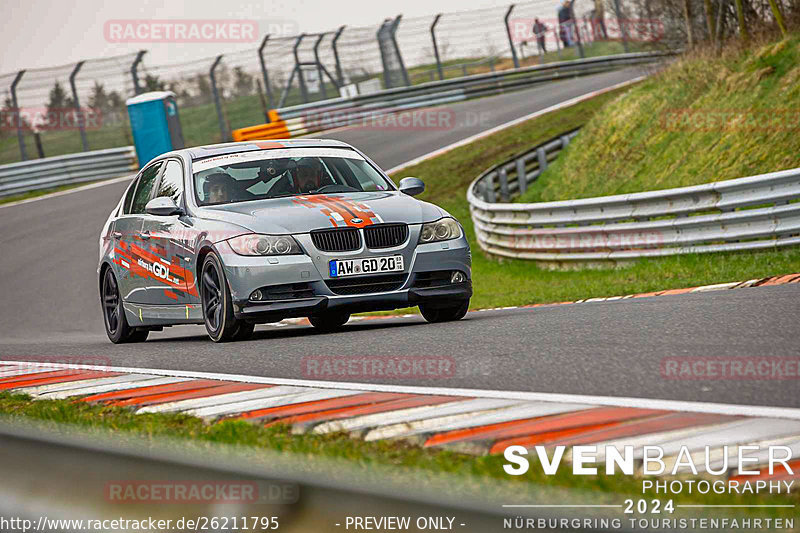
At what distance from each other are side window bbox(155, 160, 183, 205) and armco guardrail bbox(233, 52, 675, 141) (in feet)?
68.3

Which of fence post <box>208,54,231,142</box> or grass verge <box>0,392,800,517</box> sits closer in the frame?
grass verge <box>0,392,800,517</box>

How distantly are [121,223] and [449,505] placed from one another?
359 inches

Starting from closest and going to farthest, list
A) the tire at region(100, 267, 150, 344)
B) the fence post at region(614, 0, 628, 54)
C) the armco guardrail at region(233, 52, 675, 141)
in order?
the tire at region(100, 267, 150, 344)
the armco guardrail at region(233, 52, 675, 141)
the fence post at region(614, 0, 628, 54)

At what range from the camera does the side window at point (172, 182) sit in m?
9.69

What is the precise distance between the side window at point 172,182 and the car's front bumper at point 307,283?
1521mm

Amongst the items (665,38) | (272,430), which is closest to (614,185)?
(665,38)

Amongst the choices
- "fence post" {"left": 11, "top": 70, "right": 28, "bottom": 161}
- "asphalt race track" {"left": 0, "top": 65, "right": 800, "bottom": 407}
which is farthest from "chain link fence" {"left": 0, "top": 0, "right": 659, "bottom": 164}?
"asphalt race track" {"left": 0, "top": 65, "right": 800, "bottom": 407}

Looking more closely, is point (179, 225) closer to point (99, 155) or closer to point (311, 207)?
point (311, 207)

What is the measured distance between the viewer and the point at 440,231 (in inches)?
347

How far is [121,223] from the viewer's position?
35.3 ft

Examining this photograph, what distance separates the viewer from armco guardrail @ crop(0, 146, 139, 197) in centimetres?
2980

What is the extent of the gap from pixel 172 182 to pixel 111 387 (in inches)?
152

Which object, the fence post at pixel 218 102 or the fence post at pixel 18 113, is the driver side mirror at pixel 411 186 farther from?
the fence post at pixel 218 102

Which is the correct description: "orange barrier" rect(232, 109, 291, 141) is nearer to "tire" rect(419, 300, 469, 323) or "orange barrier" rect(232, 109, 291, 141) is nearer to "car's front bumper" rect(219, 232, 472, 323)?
"tire" rect(419, 300, 469, 323)
